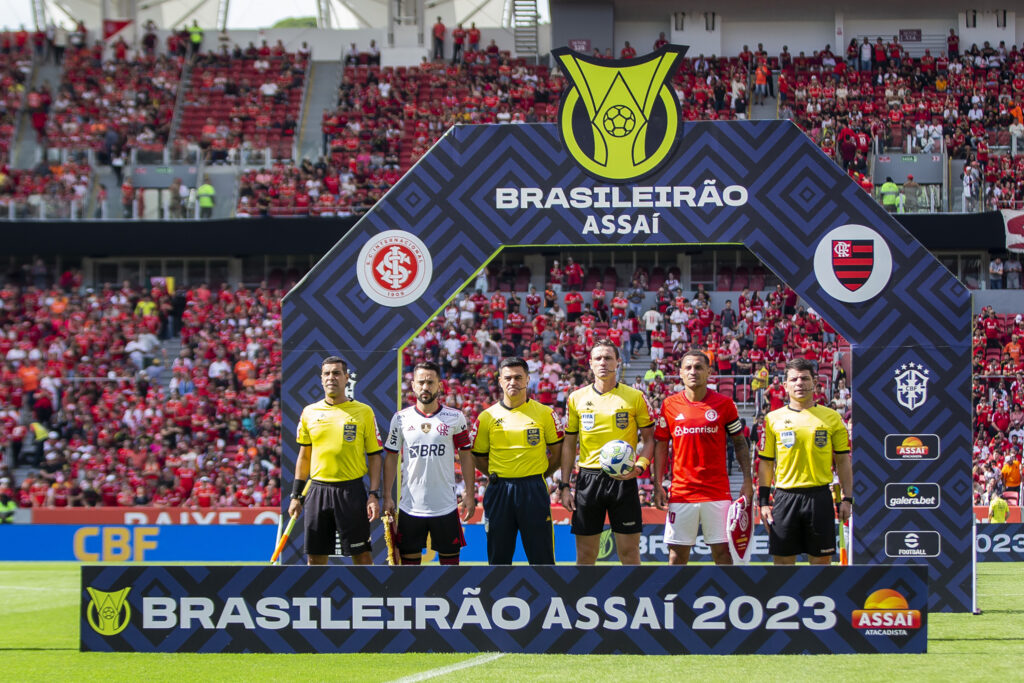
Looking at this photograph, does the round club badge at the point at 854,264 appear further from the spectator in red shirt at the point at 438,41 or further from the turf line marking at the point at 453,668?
the spectator in red shirt at the point at 438,41

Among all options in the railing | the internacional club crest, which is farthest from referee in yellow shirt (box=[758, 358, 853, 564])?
the railing

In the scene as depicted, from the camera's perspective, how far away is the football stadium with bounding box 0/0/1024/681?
7.91 metres

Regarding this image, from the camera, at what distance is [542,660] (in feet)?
25.0

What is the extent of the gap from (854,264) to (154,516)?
1441cm

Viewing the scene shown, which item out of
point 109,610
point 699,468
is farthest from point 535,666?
point 109,610

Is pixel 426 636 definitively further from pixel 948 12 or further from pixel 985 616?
pixel 948 12

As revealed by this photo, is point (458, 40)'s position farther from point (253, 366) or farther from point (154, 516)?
point (154, 516)

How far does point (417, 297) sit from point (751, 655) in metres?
5.21

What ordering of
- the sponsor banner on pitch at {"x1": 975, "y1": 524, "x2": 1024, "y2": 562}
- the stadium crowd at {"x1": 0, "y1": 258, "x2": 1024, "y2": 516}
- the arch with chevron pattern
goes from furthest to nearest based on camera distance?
the stadium crowd at {"x1": 0, "y1": 258, "x2": 1024, "y2": 516}
the sponsor banner on pitch at {"x1": 975, "y1": 524, "x2": 1024, "y2": 562}
the arch with chevron pattern

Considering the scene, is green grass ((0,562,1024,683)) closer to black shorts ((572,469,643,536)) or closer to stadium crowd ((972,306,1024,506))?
black shorts ((572,469,643,536))

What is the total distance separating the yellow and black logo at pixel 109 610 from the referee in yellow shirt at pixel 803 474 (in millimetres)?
4786

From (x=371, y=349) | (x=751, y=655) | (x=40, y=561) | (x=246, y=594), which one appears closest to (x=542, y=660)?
(x=751, y=655)

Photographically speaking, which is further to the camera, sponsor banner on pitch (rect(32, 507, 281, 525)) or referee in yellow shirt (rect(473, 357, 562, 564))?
sponsor banner on pitch (rect(32, 507, 281, 525))

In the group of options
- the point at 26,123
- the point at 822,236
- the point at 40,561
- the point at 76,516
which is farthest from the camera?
the point at 26,123
